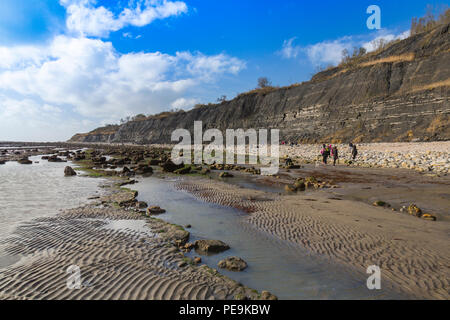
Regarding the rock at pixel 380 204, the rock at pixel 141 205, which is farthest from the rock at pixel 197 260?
the rock at pixel 380 204

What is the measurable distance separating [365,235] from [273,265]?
3.37 m

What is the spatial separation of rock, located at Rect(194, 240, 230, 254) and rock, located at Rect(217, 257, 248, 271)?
750mm

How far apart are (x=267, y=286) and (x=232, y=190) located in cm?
950

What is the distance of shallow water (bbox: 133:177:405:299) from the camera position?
14.9 feet

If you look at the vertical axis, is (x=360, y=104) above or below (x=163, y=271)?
above

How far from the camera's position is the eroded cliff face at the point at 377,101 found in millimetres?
28891

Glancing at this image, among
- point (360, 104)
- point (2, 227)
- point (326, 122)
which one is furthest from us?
point (326, 122)

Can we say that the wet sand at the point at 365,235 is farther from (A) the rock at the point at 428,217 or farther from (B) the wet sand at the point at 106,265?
(B) the wet sand at the point at 106,265

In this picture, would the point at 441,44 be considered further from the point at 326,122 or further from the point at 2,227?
the point at 2,227

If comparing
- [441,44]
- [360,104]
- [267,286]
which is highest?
[441,44]

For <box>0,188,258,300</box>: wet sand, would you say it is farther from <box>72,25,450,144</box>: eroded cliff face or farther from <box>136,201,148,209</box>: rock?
<box>72,25,450,144</box>: eroded cliff face

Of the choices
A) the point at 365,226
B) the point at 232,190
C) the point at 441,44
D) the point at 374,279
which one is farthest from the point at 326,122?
the point at 374,279

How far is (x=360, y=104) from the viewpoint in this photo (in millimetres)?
37406
